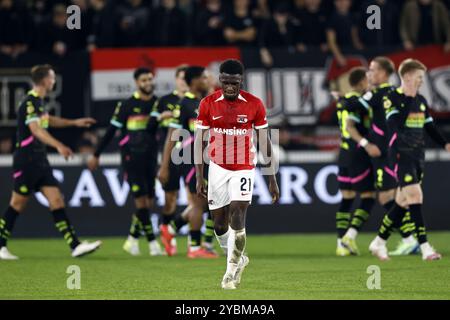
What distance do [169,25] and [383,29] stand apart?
4.06 metres

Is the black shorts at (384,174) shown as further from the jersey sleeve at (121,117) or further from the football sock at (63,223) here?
the football sock at (63,223)

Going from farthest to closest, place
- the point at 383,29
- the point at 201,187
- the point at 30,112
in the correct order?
the point at 383,29 → the point at 30,112 → the point at 201,187

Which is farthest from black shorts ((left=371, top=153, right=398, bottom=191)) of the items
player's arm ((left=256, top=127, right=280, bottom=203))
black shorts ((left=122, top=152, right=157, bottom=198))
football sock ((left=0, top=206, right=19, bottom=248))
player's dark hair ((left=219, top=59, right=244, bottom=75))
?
football sock ((left=0, top=206, right=19, bottom=248))

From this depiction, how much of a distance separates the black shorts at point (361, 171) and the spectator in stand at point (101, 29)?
23.5 feet

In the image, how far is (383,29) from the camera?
2134cm

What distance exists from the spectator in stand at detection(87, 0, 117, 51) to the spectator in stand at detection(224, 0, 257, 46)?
2.09 metres

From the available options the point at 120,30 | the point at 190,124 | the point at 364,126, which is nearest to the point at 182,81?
the point at 190,124

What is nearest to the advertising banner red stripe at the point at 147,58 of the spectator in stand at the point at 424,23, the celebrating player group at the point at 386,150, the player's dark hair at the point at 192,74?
the spectator in stand at the point at 424,23

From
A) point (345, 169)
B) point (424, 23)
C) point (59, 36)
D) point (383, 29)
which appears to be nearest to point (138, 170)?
point (345, 169)

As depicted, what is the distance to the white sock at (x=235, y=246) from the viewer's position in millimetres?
10594

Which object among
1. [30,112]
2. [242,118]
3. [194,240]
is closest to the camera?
[242,118]

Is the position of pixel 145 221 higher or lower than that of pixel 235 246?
lower

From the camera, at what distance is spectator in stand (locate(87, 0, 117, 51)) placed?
68.2 ft

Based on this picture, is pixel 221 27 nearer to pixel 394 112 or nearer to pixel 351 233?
pixel 351 233
